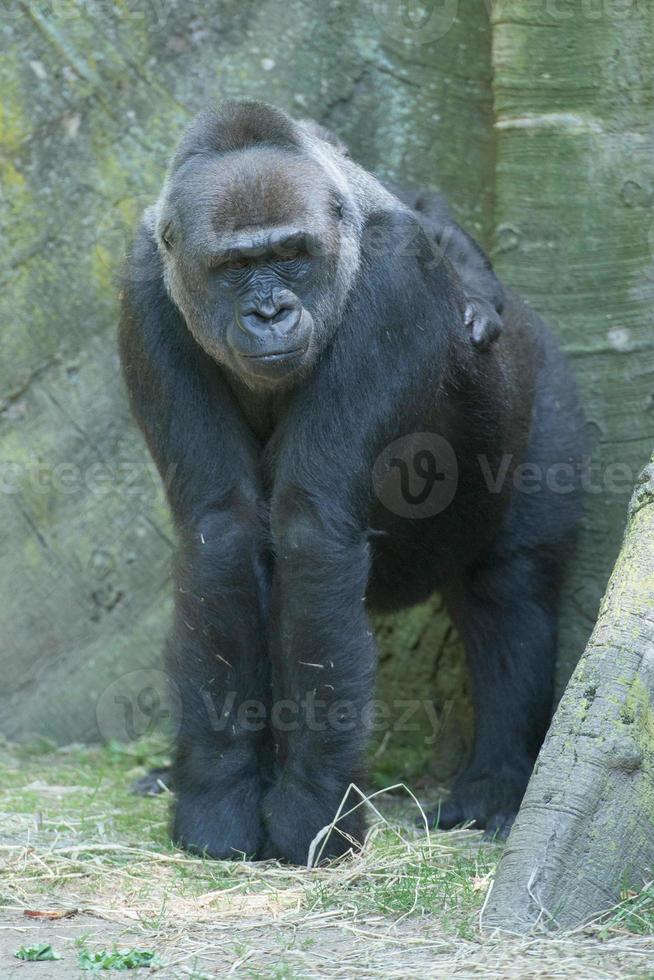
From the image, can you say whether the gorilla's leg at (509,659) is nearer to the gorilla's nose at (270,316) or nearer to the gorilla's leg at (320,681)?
the gorilla's leg at (320,681)

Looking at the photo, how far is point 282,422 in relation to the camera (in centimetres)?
383

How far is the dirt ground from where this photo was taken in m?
2.70

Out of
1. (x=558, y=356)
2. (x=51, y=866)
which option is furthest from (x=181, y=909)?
(x=558, y=356)

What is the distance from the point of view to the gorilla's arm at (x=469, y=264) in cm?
412

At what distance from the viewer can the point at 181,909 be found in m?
3.22

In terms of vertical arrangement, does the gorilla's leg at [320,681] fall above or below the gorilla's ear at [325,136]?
below

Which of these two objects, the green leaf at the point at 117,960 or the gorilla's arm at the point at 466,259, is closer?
the green leaf at the point at 117,960

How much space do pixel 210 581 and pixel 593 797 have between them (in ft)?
4.40

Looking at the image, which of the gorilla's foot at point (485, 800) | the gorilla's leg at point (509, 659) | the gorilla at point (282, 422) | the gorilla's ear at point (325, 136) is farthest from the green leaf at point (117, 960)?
the gorilla's ear at point (325, 136)

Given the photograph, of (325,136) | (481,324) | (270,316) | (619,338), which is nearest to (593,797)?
(270,316)

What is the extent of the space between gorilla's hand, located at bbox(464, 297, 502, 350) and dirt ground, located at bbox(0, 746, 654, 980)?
150 cm

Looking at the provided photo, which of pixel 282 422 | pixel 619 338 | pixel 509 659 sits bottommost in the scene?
pixel 509 659

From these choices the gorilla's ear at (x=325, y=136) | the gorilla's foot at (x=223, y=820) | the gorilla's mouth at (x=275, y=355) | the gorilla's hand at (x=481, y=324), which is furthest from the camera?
the gorilla's ear at (x=325, y=136)

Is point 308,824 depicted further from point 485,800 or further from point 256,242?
point 256,242
